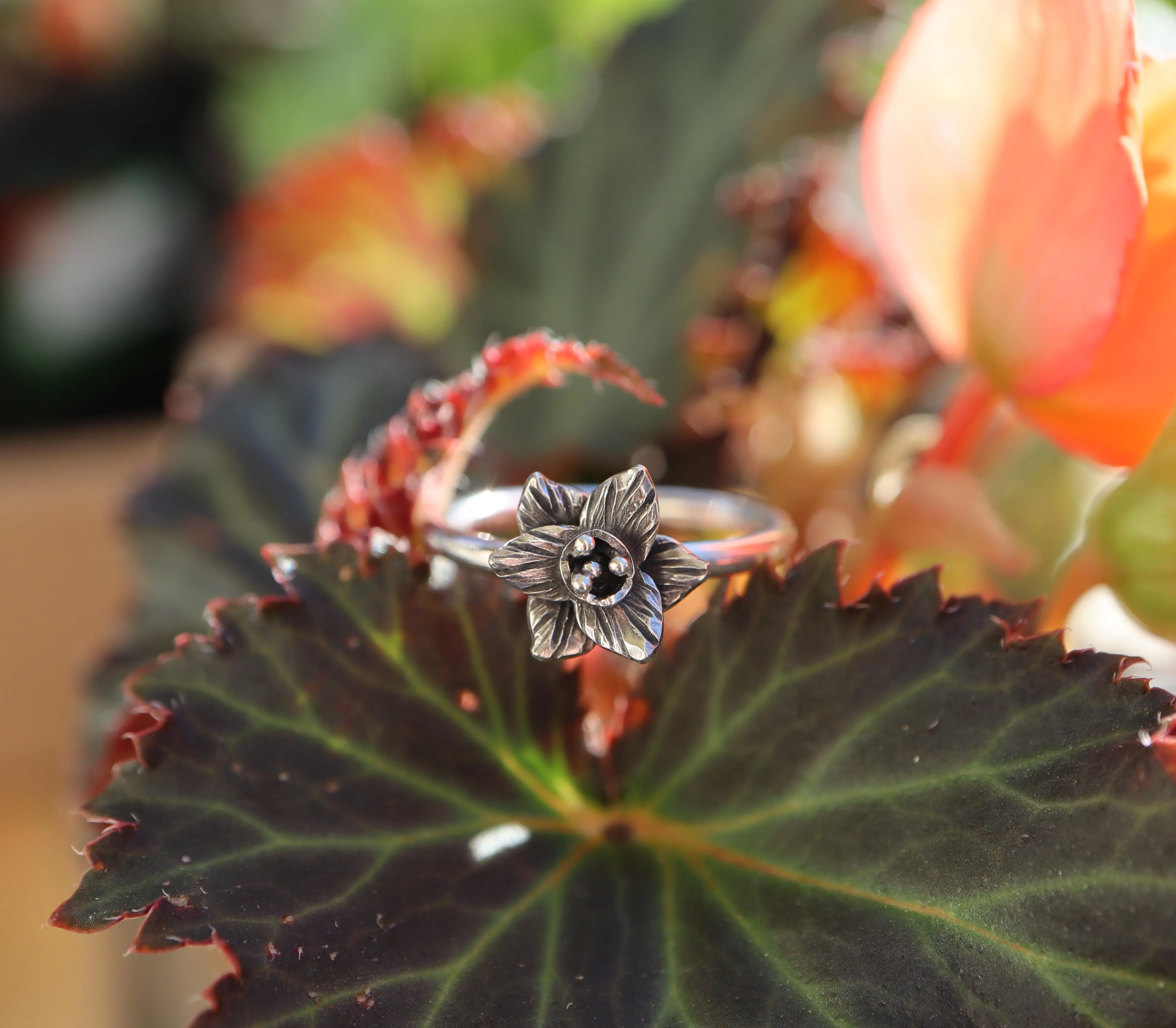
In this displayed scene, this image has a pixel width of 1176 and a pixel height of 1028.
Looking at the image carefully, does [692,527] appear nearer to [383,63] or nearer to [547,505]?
[547,505]

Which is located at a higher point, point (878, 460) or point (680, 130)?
point (680, 130)

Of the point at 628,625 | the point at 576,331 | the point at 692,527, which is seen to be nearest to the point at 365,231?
the point at 576,331

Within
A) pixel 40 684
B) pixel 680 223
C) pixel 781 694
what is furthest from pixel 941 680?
pixel 40 684

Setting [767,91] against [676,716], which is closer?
[676,716]

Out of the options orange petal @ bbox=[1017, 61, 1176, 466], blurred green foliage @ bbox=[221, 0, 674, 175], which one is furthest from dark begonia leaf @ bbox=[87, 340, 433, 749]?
blurred green foliage @ bbox=[221, 0, 674, 175]

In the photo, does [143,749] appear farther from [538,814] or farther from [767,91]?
[767,91]

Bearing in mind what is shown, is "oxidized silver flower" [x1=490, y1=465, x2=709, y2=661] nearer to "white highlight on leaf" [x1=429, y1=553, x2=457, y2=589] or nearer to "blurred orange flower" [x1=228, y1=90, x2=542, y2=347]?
"white highlight on leaf" [x1=429, y1=553, x2=457, y2=589]

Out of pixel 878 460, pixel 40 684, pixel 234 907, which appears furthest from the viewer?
pixel 40 684
